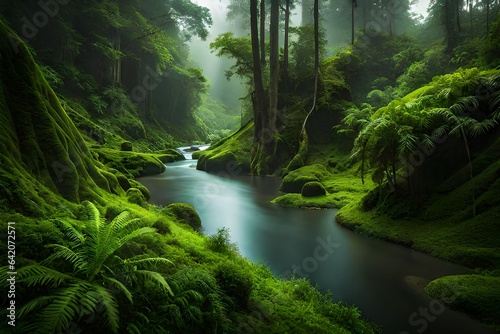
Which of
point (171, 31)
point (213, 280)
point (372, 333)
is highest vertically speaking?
→ point (171, 31)

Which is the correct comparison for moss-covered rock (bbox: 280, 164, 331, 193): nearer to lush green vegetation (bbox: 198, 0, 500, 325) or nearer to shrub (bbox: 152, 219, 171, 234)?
lush green vegetation (bbox: 198, 0, 500, 325)

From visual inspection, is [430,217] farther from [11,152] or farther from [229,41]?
[229,41]

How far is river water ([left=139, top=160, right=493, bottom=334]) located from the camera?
528 centimetres

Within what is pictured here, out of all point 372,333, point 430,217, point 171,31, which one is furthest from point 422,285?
point 171,31

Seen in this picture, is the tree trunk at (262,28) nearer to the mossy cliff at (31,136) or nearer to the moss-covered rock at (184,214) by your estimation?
the moss-covered rock at (184,214)

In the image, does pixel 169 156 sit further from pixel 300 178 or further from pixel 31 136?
pixel 31 136

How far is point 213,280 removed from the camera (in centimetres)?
433

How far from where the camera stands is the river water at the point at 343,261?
5.28 metres

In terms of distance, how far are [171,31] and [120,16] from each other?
72.3 ft

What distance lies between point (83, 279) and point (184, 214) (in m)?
5.89

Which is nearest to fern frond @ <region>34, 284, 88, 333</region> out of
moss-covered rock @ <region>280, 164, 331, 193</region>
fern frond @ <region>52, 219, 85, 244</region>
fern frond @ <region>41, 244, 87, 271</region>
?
fern frond @ <region>41, 244, 87, 271</region>

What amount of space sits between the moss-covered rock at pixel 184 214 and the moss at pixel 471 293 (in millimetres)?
6226

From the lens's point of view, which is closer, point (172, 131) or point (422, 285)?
point (422, 285)

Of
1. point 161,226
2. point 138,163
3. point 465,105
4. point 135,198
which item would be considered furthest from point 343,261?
point 138,163
